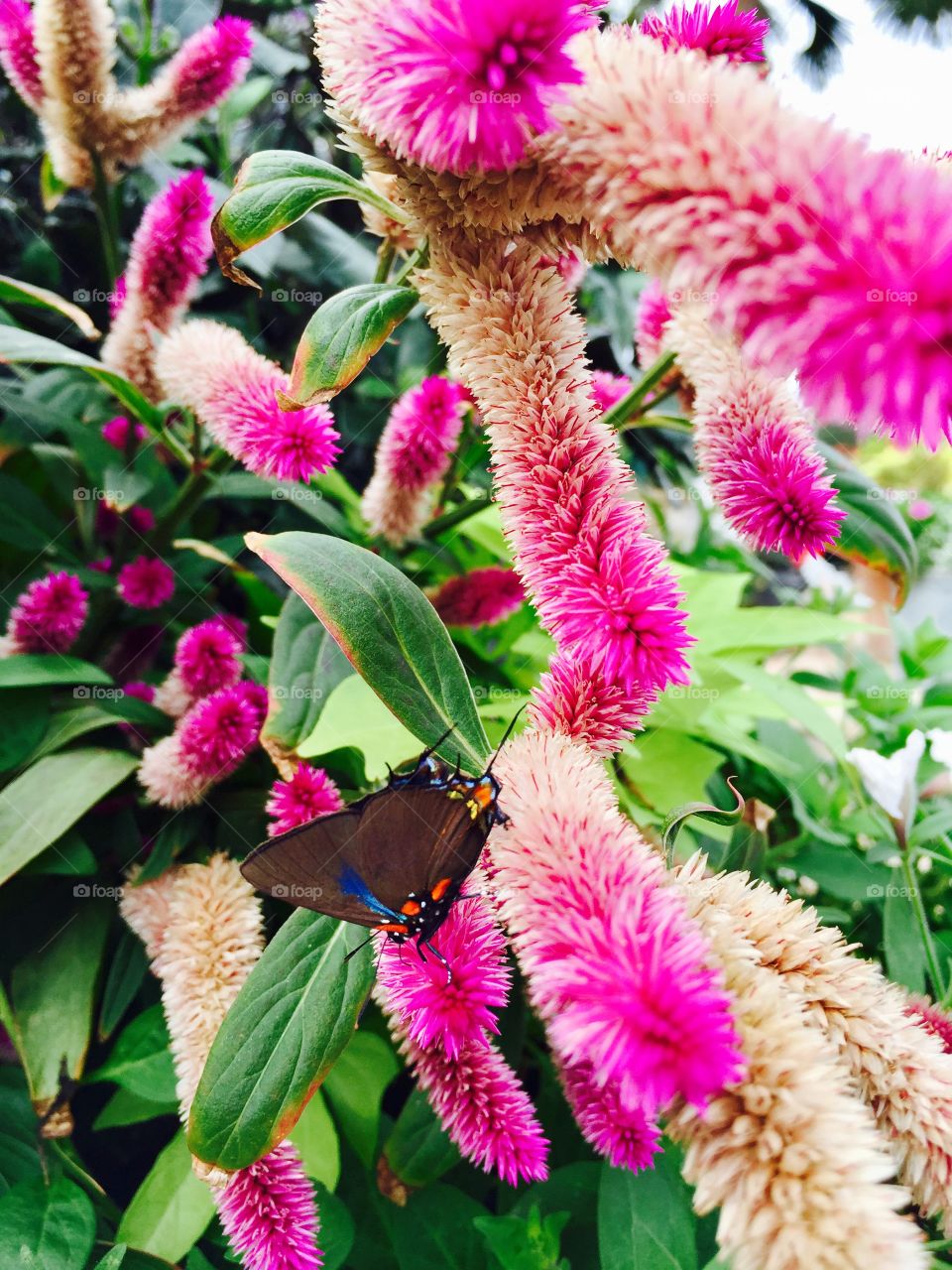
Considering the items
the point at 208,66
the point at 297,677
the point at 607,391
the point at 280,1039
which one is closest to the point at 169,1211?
the point at 280,1039

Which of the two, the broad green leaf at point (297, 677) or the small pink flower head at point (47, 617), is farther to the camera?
the small pink flower head at point (47, 617)

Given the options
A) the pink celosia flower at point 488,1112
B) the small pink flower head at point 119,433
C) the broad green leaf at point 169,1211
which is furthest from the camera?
the small pink flower head at point 119,433

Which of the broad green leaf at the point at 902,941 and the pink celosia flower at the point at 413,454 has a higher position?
the pink celosia flower at the point at 413,454

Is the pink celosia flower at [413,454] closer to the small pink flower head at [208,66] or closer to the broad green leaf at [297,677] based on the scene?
the broad green leaf at [297,677]

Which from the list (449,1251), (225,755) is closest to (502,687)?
(225,755)

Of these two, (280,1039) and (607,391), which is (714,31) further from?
(280,1039)

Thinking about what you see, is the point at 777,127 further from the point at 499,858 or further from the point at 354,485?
the point at 354,485

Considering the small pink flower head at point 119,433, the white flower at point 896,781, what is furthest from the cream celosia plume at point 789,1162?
the small pink flower head at point 119,433

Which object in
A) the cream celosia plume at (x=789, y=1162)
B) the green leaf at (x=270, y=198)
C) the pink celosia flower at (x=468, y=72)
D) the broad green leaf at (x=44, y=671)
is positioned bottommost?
the broad green leaf at (x=44, y=671)
